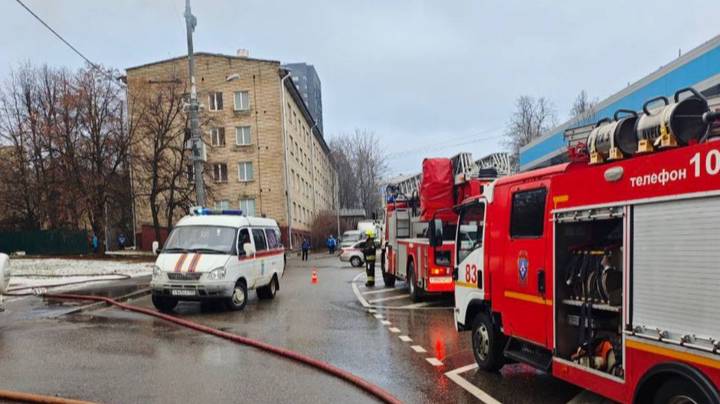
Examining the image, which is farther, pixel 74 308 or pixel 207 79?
pixel 207 79

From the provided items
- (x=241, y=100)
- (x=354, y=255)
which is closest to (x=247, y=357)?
(x=354, y=255)

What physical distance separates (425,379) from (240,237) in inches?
306

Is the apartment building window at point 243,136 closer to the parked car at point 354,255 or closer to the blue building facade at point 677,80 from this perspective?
the parked car at point 354,255

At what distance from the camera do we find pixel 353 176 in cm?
9412

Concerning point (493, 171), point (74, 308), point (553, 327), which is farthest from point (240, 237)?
point (553, 327)

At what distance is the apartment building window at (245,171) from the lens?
49.0 m

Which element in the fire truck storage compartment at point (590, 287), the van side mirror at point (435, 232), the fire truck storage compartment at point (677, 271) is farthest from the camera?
the van side mirror at point (435, 232)

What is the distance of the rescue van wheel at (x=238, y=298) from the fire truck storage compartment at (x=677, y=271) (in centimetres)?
987

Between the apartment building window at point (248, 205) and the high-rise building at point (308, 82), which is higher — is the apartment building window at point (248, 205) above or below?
below

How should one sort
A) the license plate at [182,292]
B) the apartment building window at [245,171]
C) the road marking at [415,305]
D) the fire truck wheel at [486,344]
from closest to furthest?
the fire truck wheel at [486,344]
the license plate at [182,292]
the road marking at [415,305]
the apartment building window at [245,171]

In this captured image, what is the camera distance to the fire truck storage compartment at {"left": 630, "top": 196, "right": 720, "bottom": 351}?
3.88 metres

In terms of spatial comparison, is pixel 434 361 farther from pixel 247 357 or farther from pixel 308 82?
pixel 308 82

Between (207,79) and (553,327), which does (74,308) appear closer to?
(553,327)

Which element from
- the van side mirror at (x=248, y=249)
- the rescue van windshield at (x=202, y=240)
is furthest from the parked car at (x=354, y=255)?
the rescue van windshield at (x=202, y=240)
